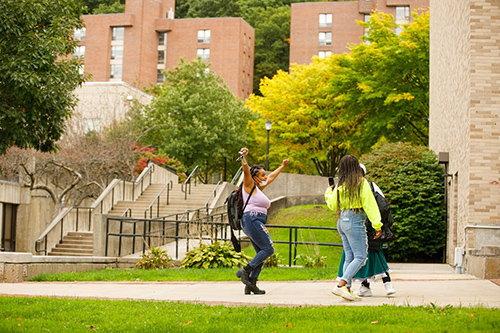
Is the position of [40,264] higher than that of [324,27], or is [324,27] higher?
[324,27]

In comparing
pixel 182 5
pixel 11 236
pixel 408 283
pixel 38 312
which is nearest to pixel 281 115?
pixel 11 236

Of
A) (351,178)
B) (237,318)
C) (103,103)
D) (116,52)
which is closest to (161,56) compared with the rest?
(116,52)

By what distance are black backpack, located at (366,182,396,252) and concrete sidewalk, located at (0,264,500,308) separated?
0.71 meters

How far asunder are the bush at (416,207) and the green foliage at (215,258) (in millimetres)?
7086

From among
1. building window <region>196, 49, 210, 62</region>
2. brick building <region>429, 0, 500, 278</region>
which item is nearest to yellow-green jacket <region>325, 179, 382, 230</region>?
brick building <region>429, 0, 500, 278</region>

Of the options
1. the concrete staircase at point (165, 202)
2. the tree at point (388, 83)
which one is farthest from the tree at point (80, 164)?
the tree at point (388, 83)

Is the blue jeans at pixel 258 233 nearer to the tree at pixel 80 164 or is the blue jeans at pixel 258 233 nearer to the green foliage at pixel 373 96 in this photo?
the green foliage at pixel 373 96

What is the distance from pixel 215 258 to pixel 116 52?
2434 inches

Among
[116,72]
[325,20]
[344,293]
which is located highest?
[325,20]

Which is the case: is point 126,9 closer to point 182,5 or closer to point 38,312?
point 182,5

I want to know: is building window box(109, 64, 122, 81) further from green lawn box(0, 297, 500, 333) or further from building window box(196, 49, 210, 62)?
green lawn box(0, 297, 500, 333)

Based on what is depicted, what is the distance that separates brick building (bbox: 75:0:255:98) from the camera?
70688 millimetres

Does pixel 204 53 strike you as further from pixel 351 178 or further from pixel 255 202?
pixel 351 178

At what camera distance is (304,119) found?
3925cm
